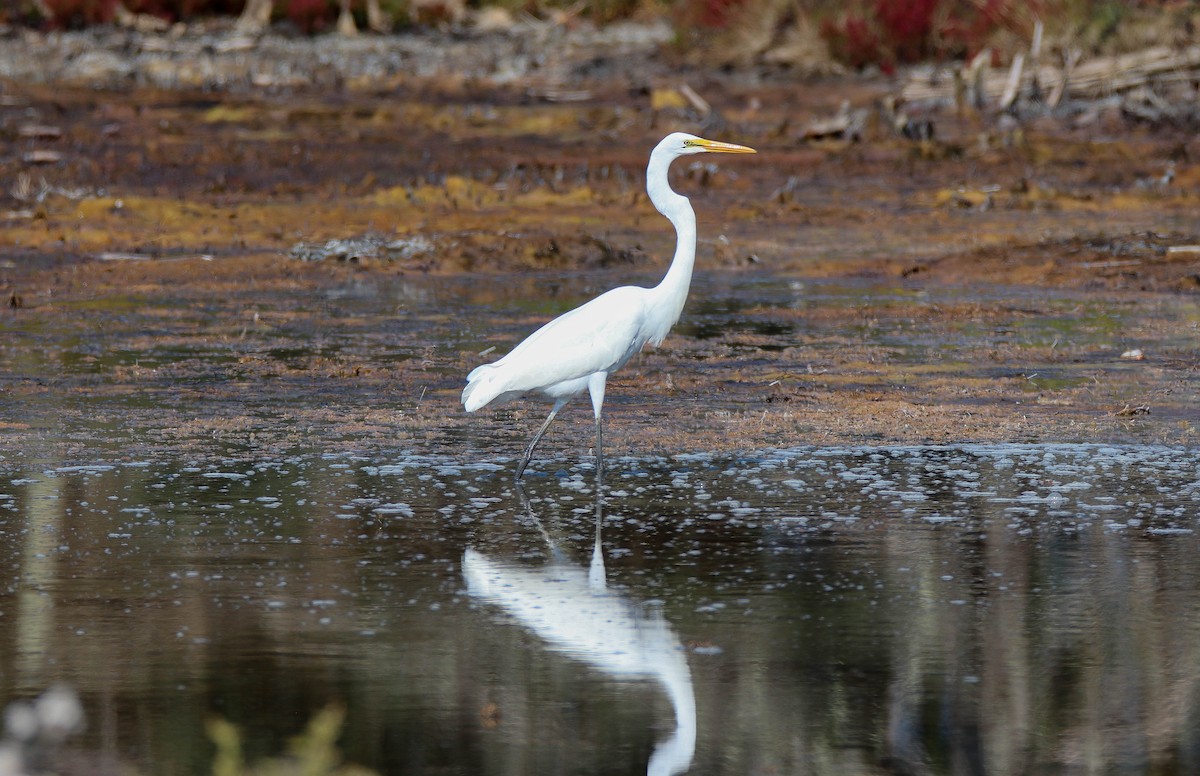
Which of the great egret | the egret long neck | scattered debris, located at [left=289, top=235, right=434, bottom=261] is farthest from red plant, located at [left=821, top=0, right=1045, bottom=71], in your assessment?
the great egret

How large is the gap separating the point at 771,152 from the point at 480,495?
69.4 feet

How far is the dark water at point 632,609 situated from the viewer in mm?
5840

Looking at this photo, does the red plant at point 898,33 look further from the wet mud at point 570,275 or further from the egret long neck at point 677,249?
the egret long neck at point 677,249

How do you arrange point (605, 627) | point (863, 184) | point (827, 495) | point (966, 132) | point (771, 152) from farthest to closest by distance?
point (966, 132)
point (771, 152)
point (863, 184)
point (827, 495)
point (605, 627)

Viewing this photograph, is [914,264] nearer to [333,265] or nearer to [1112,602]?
[333,265]

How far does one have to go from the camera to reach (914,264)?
1945cm

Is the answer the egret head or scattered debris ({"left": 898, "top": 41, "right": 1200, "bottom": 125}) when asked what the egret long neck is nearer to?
the egret head

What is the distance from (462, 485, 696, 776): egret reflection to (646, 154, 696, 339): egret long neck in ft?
7.24

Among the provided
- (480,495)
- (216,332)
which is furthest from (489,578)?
(216,332)

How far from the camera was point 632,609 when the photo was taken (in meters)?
7.30

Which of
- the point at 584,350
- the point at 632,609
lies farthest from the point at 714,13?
the point at 632,609

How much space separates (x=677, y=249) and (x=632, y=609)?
3.37m

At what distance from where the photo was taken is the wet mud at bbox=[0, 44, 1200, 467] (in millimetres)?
11656

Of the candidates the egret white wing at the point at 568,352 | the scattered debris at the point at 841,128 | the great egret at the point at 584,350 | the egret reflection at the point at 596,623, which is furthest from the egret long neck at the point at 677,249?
the scattered debris at the point at 841,128
